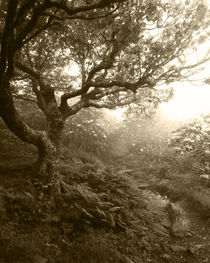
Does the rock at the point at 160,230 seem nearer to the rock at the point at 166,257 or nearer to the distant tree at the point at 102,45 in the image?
the rock at the point at 166,257

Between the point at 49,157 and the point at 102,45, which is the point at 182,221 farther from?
the point at 102,45

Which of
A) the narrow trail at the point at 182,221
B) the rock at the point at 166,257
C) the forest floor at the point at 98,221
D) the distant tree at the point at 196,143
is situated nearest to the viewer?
the forest floor at the point at 98,221

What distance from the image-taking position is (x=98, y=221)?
8445mm

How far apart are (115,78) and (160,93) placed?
2617mm

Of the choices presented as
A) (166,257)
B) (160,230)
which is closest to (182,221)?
(160,230)

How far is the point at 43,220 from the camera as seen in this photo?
24.5 feet

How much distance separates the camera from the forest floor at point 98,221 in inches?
257

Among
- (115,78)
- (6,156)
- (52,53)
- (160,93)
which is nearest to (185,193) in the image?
(160,93)

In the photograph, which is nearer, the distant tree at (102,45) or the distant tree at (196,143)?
the distant tree at (102,45)

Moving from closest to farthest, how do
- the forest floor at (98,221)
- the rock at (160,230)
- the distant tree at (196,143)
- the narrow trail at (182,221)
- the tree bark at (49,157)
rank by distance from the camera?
1. the forest floor at (98,221)
2. the narrow trail at (182,221)
3. the rock at (160,230)
4. the tree bark at (49,157)
5. the distant tree at (196,143)

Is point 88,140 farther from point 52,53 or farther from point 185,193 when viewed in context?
point 185,193

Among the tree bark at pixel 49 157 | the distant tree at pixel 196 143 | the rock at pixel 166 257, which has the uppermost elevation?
the distant tree at pixel 196 143

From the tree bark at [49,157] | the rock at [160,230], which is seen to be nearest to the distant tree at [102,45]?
the tree bark at [49,157]

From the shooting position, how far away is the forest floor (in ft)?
21.4
